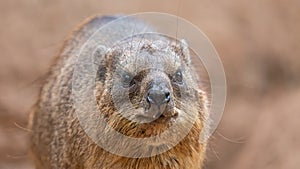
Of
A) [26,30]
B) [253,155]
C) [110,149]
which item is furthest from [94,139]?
[26,30]

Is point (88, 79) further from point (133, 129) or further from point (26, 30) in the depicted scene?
point (26, 30)

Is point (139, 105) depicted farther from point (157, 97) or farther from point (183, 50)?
point (183, 50)

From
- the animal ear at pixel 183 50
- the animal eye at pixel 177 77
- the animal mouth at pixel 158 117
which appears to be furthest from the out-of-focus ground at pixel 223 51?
the animal mouth at pixel 158 117

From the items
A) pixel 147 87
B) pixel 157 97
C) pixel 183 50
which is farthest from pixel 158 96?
pixel 183 50

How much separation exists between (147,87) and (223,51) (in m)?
5.50

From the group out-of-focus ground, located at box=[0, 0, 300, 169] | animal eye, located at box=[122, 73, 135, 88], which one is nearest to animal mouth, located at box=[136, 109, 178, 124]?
animal eye, located at box=[122, 73, 135, 88]

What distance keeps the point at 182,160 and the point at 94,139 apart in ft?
2.31

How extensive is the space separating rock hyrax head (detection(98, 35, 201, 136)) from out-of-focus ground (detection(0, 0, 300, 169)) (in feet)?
14.1

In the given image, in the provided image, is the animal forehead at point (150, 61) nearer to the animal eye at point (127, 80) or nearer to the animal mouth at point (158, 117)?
the animal eye at point (127, 80)

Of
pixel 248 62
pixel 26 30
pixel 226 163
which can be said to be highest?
pixel 248 62

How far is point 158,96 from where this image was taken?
16.6 ft

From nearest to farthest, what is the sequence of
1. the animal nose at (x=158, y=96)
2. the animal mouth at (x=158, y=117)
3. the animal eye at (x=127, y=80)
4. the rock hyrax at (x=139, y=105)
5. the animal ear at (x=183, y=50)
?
the animal nose at (x=158, y=96) < the animal mouth at (x=158, y=117) < the rock hyrax at (x=139, y=105) < the animal eye at (x=127, y=80) < the animal ear at (x=183, y=50)

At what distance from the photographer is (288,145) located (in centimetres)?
944

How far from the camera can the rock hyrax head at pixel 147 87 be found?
205 inches
